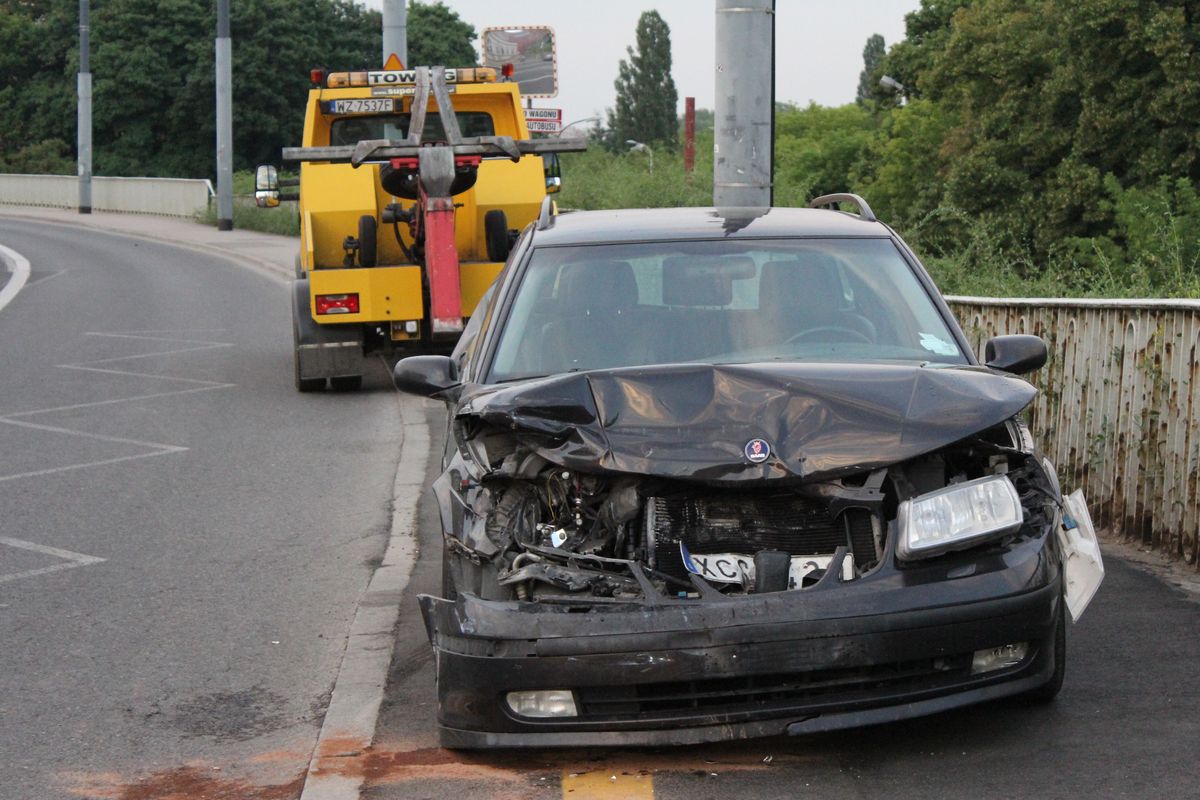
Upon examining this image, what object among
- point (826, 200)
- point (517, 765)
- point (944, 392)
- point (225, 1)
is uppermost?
point (225, 1)

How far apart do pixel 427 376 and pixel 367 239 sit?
899 centimetres

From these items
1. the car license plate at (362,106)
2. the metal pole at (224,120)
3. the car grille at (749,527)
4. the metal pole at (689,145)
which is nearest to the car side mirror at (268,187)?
the car license plate at (362,106)

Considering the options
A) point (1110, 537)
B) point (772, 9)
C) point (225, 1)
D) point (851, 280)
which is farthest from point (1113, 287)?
point (225, 1)

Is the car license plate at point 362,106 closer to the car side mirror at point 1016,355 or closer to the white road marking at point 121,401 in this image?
the white road marking at point 121,401

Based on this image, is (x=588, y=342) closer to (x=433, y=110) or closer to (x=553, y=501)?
(x=553, y=501)

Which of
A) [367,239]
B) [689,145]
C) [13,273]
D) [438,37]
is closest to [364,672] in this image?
[367,239]

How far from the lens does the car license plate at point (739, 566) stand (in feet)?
15.5

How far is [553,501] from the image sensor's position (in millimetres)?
5082

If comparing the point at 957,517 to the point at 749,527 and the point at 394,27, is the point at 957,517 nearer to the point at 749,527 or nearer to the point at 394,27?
the point at 749,527

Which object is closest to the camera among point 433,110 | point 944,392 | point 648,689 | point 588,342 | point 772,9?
point 648,689

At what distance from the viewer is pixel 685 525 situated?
489 cm

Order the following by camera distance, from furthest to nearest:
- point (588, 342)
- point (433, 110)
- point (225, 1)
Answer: point (225, 1) → point (433, 110) → point (588, 342)

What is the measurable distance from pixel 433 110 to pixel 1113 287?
299 inches

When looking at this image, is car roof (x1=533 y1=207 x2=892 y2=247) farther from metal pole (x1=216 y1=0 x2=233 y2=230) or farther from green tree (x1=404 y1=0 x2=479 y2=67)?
green tree (x1=404 y1=0 x2=479 y2=67)
